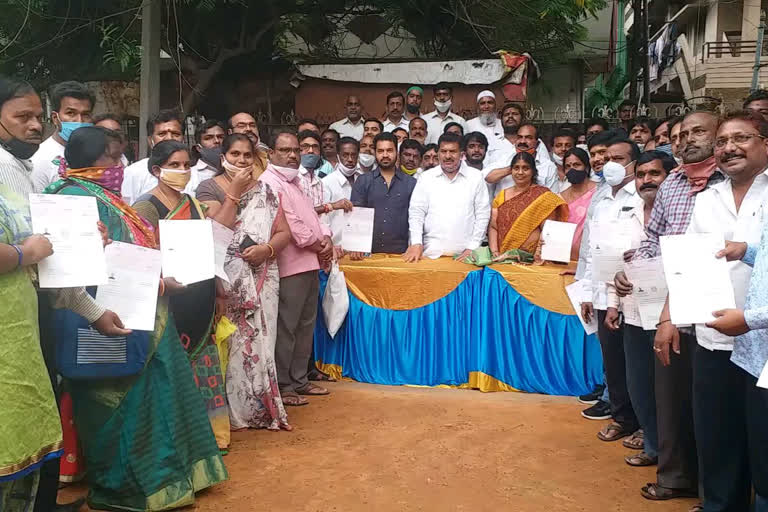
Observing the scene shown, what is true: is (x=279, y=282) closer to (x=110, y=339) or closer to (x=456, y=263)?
(x=456, y=263)

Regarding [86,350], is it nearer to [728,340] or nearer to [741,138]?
[728,340]

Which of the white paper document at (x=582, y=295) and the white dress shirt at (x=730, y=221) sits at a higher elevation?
the white dress shirt at (x=730, y=221)

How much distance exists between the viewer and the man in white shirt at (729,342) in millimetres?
2734

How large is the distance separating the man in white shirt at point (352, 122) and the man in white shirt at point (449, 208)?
2.71 metres

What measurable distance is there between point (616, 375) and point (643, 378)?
675 mm

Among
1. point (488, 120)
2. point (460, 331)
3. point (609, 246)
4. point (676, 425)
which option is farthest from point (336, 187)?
point (676, 425)

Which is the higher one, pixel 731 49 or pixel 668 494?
pixel 731 49

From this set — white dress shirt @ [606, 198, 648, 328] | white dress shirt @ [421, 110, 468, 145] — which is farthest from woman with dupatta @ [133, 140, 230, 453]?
white dress shirt @ [421, 110, 468, 145]

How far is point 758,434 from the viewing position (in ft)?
8.57

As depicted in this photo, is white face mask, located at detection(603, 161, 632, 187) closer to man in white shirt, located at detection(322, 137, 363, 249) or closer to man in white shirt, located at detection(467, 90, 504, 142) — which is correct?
man in white shirt, located at detection(322, 137, 363, 249)

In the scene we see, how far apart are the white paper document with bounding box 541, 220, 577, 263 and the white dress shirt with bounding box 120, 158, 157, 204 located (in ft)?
9.77

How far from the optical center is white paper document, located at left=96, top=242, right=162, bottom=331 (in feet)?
9.34

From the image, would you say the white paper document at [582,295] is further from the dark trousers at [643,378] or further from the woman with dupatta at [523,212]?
the woman with dupatta at [523,212]

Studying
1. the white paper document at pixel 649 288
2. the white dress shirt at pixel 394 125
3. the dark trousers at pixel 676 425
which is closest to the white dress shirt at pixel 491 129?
the white dress shirt at pixel 394 125
